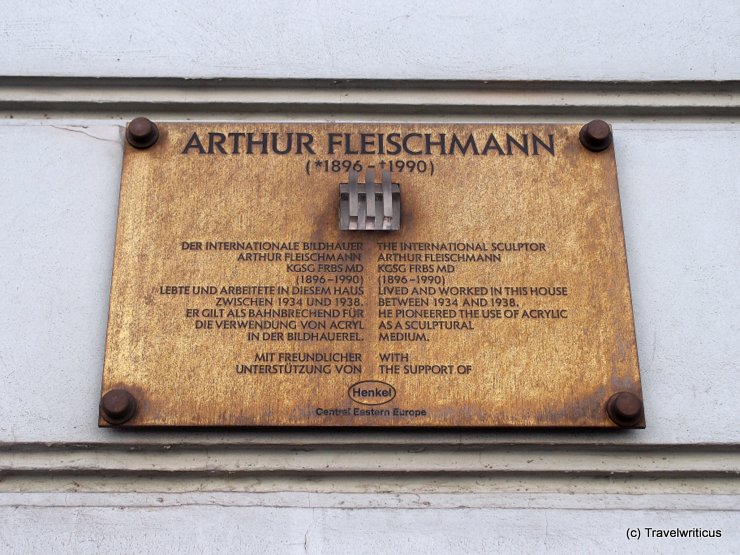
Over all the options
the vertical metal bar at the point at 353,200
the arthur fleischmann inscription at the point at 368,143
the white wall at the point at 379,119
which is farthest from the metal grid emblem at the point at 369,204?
the white wall at the point at 379,119

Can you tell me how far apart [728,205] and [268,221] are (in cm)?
134

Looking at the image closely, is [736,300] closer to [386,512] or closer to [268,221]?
[386,512]

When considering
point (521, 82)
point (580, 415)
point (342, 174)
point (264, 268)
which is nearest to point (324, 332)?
point (264, 268)

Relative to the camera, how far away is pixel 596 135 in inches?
100.0

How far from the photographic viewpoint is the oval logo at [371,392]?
2285 mm

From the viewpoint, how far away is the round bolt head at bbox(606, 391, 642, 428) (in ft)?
7.35

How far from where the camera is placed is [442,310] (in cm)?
237

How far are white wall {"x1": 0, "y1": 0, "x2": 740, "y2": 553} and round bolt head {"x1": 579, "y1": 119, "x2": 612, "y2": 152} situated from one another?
0.09 metres

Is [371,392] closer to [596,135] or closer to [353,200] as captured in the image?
[353,200]

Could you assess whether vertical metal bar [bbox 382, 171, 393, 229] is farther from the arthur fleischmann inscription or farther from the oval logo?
the oval logo

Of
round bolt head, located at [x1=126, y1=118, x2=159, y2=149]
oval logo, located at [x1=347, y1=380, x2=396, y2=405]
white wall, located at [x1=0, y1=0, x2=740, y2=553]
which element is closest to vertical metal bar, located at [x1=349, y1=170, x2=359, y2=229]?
white wall, located at [x1=0, y1=0, x2=740, y2=553]

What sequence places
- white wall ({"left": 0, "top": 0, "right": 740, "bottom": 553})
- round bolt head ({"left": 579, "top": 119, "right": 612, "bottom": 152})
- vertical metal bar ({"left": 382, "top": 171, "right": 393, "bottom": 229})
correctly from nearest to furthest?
white wall ({"left": 0, "top": 0, "right": 740, "bottom": 553}) < vertical metal bar ({"left": 382, "top": 171, "right": 393, "bottom": 229}) < round bolt head ({"left": 579, "top": 119, "right": 612, "bottom": 152})

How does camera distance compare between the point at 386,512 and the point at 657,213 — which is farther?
the point at 657,213

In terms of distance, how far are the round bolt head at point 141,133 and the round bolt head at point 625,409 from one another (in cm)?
147
